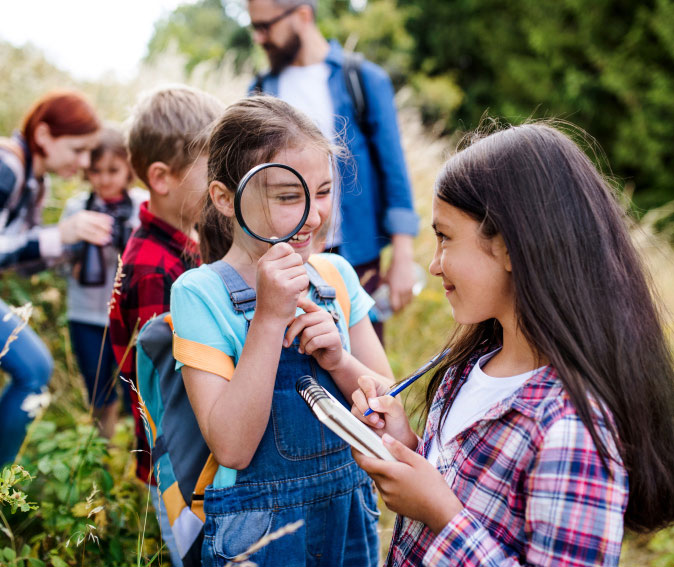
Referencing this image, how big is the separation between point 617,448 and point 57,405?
3643mm

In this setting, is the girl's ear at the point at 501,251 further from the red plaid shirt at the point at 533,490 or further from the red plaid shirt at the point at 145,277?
the red plaid shirt at the point at 145,277

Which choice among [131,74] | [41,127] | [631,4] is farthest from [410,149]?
[631,4]

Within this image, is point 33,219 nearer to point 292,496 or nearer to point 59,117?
Result: point 59,117

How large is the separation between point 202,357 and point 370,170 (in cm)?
218

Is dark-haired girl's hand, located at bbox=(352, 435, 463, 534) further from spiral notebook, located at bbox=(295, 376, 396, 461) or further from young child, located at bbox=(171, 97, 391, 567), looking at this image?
young child, located at bbox=(171, 97, 391, 567)

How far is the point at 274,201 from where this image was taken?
153 cm

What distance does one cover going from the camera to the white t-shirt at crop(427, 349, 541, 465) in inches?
55.9

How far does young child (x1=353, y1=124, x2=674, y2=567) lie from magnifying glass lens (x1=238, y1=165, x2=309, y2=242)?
0.36m

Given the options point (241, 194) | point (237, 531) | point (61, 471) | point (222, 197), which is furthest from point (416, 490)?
point (61, 471)

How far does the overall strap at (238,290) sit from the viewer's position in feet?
5.10

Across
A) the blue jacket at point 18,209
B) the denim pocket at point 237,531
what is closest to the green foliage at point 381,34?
the blue jacket at point 18,209

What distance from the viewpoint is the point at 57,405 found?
393 centimetres

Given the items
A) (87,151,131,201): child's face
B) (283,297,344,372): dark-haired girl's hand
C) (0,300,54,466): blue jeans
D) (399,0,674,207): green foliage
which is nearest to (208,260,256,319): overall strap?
(283,297,344,372): dark-haired girl's hand

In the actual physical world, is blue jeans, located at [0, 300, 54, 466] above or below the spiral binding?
below
